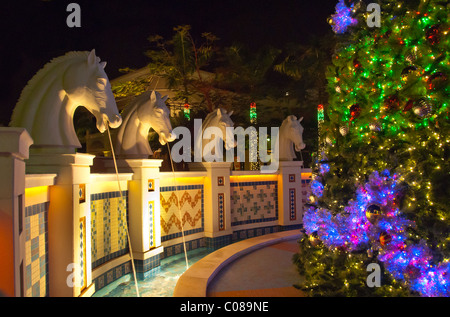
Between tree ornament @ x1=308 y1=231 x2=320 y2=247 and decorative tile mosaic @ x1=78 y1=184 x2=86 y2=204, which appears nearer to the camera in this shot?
decorative tile mosaic @ x1=78 y1=184 x2=86 y2=204

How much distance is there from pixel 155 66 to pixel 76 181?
35.3 feet

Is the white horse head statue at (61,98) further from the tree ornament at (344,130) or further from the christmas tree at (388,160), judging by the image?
the christmas tree at (388,160)

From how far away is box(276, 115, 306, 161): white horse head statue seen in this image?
9.02 m

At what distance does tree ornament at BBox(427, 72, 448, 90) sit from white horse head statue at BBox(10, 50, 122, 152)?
3.52 m

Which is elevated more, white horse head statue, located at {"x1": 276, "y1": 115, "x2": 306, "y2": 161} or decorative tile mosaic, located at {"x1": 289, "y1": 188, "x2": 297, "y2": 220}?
white horse head statue, located at {"x1": 276, "y1": 115, "x2": 306, "y2": 161}

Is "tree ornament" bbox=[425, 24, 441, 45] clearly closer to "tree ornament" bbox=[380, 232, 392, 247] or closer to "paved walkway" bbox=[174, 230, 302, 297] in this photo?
"tree ornament" bbox=[380, 232, 392, 247]

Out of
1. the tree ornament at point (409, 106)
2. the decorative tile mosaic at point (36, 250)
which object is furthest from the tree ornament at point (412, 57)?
the decorative tile mosaic at point (36, 250)

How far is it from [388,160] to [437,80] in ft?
2.80

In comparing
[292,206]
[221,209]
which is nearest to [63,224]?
[221,209]

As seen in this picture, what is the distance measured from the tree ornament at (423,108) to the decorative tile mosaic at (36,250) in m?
3.79

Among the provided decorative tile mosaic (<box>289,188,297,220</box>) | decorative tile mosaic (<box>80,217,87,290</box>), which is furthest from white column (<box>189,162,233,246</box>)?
decorative tile mosaic (<box>80,217,87,290</box>)

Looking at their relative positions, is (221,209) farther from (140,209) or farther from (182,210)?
(140,209)

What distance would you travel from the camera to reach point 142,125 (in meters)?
6.11

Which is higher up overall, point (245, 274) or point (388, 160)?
point (388, 160)
